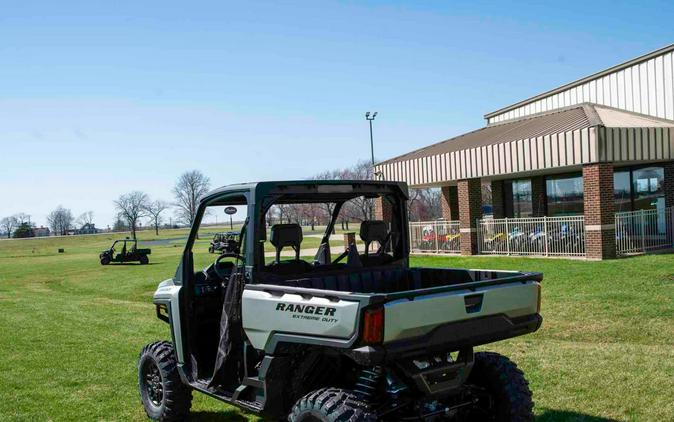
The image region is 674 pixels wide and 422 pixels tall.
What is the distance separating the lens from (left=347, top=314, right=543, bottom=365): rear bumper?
4.02 m

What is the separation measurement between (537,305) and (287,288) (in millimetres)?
1880

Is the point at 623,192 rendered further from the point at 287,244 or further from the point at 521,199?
the point at 287,244

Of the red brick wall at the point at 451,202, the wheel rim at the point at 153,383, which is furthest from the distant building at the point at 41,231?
the wheel rim at the point at 153,383

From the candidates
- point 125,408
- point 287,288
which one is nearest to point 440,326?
point 287,288

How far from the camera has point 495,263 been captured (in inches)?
824

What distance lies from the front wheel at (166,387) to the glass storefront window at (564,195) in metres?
21.3

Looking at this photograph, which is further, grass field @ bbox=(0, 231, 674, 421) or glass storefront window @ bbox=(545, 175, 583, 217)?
glass storefront window @ bbox=(545, 175, 583, 217)

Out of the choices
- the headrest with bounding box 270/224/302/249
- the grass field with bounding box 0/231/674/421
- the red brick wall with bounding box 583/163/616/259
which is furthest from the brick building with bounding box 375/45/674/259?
the headrest with bounding box 270/224/302/249

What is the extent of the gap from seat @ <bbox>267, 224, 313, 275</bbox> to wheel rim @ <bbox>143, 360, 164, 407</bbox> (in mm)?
1649

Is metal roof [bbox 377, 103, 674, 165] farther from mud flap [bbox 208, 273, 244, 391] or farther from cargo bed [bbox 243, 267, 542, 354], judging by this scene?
mud flap [bbox 208, 273, 244, 391]

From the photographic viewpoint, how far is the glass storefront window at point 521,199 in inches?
1090

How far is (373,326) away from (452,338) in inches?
25.8

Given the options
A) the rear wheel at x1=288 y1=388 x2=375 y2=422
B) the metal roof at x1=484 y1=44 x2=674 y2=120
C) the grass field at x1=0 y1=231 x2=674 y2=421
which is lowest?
the grass field at x1=0 y1=231 x2=674 y2=421

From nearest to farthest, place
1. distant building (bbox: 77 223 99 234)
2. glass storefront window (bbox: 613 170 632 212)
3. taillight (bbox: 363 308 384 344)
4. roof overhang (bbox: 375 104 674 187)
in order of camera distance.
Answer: taillight (bbox: 363 308 384 344)
roof overhang (bbox: 375 104 674 187)
glass storefront window (bbox: 613 170 632 212)
distant building (bbox: 77 223 99 234)
